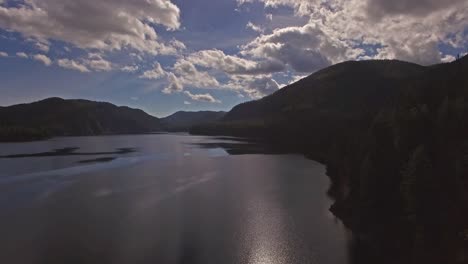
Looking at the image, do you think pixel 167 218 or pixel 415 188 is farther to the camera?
pixel 167 218

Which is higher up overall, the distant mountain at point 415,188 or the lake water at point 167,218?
→ the distant mountain at point 415,188

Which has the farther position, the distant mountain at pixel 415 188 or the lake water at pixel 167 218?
the lake water at pixel 167 218

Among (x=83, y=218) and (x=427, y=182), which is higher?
(x=427, y=182)

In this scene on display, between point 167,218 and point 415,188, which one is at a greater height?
point 415,188

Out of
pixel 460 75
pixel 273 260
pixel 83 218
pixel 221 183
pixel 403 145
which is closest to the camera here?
pixel 273 260

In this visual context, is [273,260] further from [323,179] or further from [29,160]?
[29,160]

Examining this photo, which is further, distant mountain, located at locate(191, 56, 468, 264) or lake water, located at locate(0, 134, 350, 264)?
lake water, located at locate(0, 134, 350, 264)

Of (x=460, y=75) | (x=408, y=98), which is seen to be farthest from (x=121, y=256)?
(x=460, y=75)

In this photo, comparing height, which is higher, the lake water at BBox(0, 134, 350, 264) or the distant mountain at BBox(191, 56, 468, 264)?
the distant mountain at BBox(191, 56, 468, 264)
